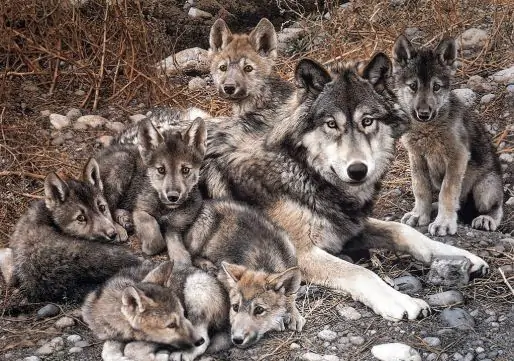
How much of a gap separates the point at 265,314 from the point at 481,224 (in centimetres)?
231

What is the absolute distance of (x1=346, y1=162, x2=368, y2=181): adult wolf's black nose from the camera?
4539 millimetres

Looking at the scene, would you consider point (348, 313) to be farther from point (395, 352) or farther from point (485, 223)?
point (485, 223)

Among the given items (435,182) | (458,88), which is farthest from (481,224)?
(458,88)

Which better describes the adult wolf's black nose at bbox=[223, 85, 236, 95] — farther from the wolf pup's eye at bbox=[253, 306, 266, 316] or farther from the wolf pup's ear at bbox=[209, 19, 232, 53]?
the wolf pup's eye at bbox=[253, 306, 266, 316]

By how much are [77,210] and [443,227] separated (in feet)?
8.55

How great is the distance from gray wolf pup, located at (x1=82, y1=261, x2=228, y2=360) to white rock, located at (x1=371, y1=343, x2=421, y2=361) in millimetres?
854

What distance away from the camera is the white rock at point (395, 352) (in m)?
3.96

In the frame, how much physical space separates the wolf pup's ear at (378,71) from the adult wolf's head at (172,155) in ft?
3.79

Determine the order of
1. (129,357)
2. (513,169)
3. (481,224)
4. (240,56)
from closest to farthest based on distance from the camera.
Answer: (129,357) → (481,224) → (513,169) → (240,56)

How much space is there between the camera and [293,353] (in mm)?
4094

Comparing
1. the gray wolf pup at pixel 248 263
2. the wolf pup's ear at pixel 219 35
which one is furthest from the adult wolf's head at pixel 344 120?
the wolf pup's ear at pixel 219 35

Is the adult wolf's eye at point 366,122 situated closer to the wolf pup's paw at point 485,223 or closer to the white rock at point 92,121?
the wolf pup's paw at point 485,223

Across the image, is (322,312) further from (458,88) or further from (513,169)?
(458,88)

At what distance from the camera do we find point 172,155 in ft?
16.6
